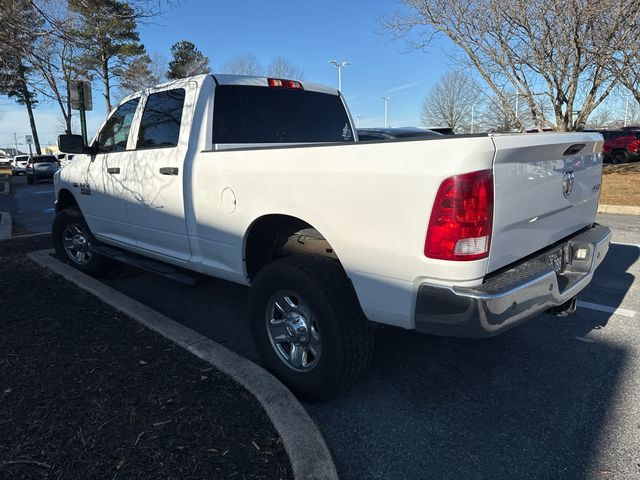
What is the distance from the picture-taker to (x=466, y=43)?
13.8m

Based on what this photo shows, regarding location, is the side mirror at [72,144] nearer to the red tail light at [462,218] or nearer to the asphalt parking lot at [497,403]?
the asphalt parking lot at [497,403]

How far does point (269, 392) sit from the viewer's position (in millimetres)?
2672

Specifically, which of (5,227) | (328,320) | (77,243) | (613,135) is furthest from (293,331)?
(613,135)

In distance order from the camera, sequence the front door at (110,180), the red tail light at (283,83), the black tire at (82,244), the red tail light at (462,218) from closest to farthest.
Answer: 1. the red tail light at (462,218)
2. the red tail light at (283,83)
3. the front door at (110,180)
4. the black tire at (82,244)

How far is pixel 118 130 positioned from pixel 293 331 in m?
3.04

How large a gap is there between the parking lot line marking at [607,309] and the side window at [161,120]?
385 centimetres

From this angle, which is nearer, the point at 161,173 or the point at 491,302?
the point at 491,302

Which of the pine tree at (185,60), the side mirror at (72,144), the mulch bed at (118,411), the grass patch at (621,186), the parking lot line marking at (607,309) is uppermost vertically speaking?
the pine tree at (185,60)

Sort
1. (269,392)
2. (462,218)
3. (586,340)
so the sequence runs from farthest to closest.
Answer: (586,340), (269,392), (462,218)

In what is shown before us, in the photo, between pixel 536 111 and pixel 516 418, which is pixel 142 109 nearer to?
pixel 516 418

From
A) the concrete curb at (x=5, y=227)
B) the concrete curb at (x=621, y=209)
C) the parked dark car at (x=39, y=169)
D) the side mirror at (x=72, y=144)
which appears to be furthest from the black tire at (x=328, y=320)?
the parked dark car at (x=39, y=169)

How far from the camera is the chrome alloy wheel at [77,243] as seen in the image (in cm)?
540

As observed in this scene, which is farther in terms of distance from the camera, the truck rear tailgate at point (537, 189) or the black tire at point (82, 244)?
the black tire at point (82, 244)

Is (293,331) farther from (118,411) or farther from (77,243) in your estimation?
(77,243)
